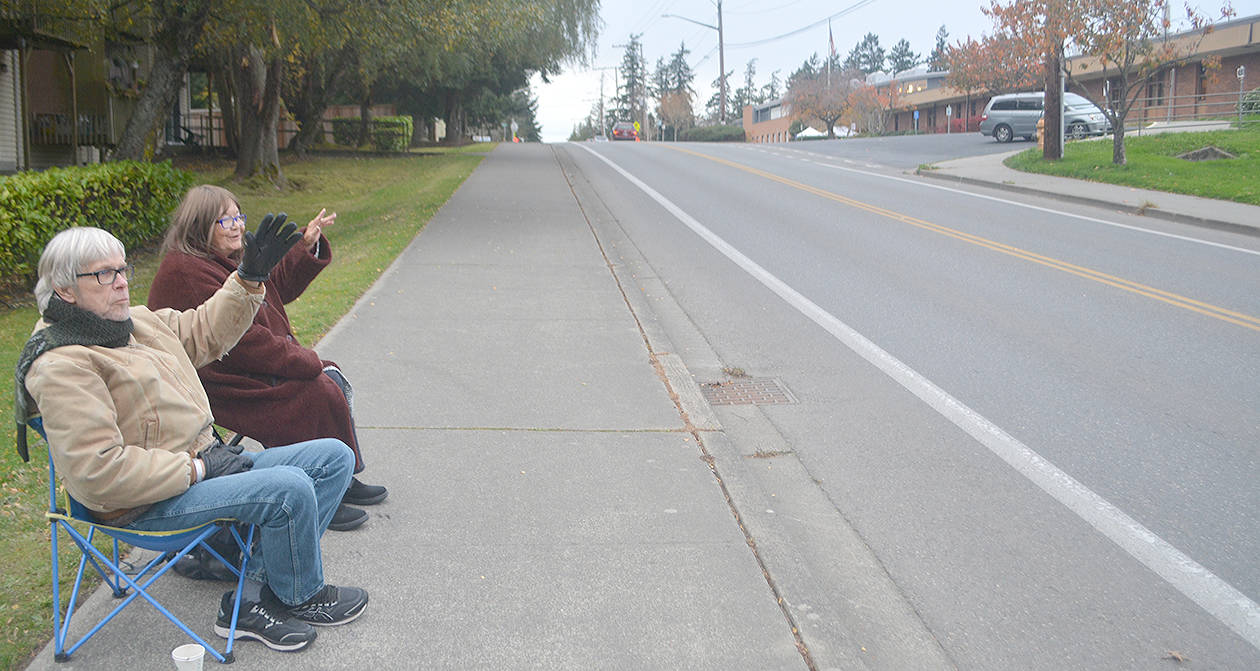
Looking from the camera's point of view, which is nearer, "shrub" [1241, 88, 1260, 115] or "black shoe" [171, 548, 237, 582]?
"black shoe" [171, 548, 237, 582]

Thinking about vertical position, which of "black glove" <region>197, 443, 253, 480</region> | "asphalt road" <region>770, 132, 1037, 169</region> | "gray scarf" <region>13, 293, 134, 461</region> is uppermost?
"asphalt road" <region>770, 132, 1037, 169</region>

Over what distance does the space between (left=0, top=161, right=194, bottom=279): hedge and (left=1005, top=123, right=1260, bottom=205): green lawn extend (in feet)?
58.7

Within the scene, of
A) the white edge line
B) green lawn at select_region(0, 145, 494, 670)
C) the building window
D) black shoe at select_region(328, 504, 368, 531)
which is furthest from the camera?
the building window

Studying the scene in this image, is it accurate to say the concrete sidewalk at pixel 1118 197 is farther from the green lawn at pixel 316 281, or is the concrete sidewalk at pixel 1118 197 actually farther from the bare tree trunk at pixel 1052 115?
the green lawn at pixel 316 281

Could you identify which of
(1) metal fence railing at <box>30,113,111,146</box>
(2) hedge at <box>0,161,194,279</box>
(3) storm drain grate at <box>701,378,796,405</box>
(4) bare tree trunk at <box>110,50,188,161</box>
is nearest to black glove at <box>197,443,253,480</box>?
(3) storm drain grate at <box>701,378,796,405</box>

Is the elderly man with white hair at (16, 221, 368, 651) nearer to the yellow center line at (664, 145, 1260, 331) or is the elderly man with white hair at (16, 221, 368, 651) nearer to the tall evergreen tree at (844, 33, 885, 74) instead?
the yellow center line at (664, 145, 1260, 331)

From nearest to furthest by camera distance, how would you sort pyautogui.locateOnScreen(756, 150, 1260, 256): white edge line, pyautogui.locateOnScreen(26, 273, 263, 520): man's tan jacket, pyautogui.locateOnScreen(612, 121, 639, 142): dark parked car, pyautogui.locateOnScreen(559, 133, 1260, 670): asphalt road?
1. pyautogui.locateOnScreen(26, 273, 263, 520): man's tan jacket
2. pyautogui.locateOnScreen(559, 133, 1260, 670): asphalt road
3. pyautogui.locateOnScreen(756, 150, 1260, 256): white edge line
4. pyautogui.locateOnScreen(612, 121, 639, 142): dark parked car

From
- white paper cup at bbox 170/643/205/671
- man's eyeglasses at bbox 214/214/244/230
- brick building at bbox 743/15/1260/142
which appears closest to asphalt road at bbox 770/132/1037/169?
brick building at bbox 743/15/1260/142

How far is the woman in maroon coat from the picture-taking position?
4.04m

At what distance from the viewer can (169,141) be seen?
33.5 metres

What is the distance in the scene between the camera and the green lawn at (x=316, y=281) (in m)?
3.69

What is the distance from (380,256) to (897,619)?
9137mm

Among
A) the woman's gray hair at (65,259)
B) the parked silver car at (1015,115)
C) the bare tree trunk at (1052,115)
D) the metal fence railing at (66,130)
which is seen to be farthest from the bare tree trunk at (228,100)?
the parked silver car at (1015,115)

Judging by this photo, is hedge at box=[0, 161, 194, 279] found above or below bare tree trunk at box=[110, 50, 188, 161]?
below
